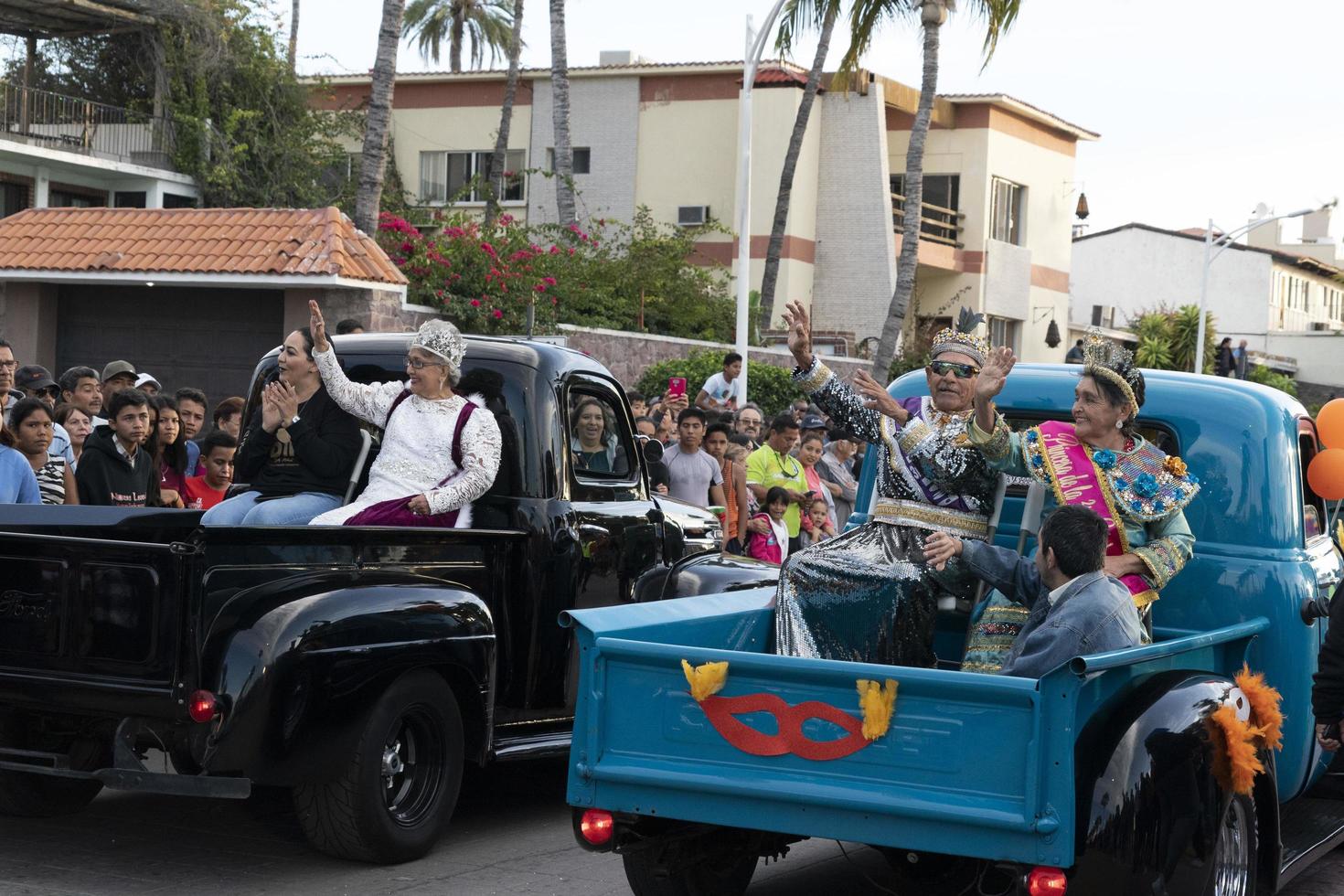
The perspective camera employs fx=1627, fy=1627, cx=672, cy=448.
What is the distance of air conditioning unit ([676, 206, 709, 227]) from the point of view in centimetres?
3384

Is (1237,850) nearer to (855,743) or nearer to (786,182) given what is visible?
(855,743)

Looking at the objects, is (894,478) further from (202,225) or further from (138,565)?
(202,225)

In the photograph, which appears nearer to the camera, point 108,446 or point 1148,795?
point 1148,795

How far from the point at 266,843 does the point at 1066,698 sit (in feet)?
12.7

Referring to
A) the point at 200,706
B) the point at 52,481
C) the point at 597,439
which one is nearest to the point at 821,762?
the point at 200,706

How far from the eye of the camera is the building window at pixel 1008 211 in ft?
125

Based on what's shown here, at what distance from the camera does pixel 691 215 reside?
112ft

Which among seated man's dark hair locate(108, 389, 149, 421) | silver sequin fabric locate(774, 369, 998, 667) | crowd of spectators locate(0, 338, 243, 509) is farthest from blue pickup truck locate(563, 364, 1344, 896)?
seated man's dark hair locate(108, 389, 149, 421)

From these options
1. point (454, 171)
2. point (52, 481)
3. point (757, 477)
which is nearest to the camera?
point (52, 481)

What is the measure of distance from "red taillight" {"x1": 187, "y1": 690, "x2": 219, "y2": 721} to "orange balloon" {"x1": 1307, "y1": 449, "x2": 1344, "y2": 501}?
14.9 ft

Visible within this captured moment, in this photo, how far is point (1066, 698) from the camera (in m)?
4.32

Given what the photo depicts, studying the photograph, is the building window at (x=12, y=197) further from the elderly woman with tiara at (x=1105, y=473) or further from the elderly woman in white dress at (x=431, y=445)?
the elderly woman with tiara at (x=1105, y=473)

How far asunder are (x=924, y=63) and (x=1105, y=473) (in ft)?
75.4

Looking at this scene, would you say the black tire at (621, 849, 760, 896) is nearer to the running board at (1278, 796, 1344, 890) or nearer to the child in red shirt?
the running board at (1278, 796, 1344, 890)
